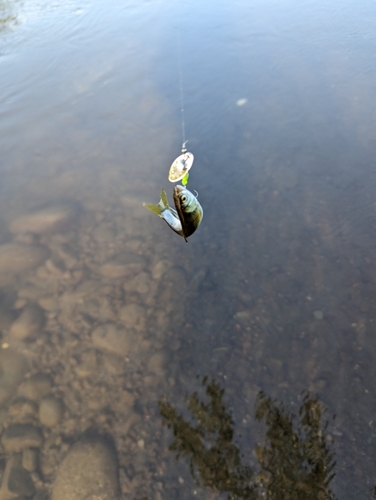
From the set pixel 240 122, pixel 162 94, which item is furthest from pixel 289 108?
pixel 162 94

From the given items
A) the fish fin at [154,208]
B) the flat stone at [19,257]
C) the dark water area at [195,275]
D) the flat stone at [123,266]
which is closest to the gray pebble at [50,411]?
the dark water area at [195,275]

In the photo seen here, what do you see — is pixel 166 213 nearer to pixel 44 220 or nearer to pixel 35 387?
pixel 35 387

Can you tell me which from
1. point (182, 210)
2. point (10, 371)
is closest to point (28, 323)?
point (10, 371)

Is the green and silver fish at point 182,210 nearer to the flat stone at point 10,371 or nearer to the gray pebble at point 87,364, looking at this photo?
the gray pebble at point 87,364

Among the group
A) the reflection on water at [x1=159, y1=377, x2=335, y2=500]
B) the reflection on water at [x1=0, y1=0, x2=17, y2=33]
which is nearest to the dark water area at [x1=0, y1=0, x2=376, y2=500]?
the reflection on water at [x1=159, y1=377, x2=335, y2=500]

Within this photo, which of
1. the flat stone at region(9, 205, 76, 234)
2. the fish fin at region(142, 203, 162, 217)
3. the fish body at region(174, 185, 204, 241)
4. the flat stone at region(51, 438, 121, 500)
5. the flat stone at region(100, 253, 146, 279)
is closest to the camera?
the fish body at region(174, 185, 204, 241)

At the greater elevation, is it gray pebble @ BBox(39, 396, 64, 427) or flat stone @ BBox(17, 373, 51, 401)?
flat stone @ BBox(17, 373, 51, 401)

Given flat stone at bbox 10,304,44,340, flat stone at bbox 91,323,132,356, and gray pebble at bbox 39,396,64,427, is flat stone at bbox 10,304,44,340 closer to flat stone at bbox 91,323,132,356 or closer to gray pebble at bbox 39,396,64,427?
flat stone at bbox 91,323,132,356
